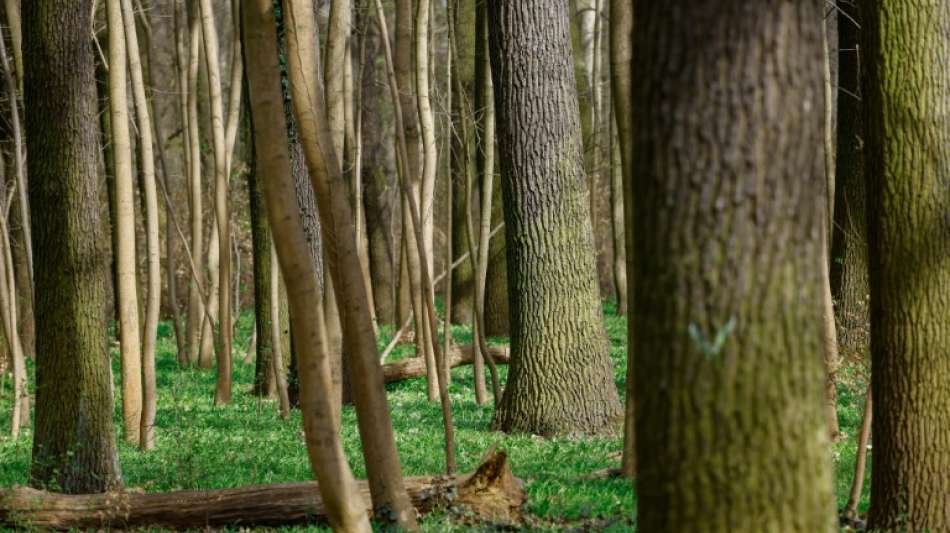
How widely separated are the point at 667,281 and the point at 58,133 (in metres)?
5.79

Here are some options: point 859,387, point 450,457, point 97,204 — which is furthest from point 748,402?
point 859,387

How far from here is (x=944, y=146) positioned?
6512 mm

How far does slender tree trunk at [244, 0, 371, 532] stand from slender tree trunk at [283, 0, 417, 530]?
1.20 feet

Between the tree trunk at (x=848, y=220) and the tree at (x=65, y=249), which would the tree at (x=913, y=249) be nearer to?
the tree at (x=65, y=249)

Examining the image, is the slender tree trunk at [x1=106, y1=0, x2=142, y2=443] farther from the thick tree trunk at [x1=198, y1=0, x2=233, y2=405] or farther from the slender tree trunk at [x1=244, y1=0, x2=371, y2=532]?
the slender tree trunk at [x1=244, y1=0, x2=371, y2=532]

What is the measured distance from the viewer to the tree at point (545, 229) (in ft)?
36.0

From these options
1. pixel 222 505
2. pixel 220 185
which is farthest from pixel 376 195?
pixel 222 505

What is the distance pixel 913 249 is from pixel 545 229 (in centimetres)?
488

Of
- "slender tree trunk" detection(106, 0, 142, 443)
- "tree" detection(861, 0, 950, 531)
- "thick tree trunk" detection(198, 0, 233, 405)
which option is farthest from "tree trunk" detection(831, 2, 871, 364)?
"slender tree trunk" detection(106, 0, 142, 443)

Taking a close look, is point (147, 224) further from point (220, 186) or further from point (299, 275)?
point (299, 275)

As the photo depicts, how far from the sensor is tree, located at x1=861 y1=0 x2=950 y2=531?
6.45 metres

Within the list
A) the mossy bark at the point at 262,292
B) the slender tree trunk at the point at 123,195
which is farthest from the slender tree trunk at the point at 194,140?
the slender tree trunk at the point at 123,195

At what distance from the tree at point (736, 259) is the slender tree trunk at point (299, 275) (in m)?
2.33

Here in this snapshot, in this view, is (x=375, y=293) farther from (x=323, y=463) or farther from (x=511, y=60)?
(x=323, y=463)
